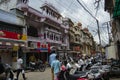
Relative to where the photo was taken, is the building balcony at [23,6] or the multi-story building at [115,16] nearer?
the multi-story building at [115,16]

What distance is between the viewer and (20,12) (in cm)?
3148

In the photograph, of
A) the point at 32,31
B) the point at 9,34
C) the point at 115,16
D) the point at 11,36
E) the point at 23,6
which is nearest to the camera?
the point at 115,16

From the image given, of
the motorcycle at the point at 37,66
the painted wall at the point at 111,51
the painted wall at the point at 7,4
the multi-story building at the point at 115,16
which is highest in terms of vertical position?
the painted wall at the point at 7,4

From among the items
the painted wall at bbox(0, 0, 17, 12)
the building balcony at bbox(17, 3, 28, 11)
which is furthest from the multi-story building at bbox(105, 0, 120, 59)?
the painted wall at bbox(0, 0, 17, 12)

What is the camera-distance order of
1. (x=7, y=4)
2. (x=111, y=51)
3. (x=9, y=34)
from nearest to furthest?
(x=111, y=51) < (x=9, y=34) < (x=7, y=4)

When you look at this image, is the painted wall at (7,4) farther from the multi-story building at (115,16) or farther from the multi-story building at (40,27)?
the multi-story building at (115,16)

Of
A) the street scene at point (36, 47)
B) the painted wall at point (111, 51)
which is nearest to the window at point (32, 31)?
the street scene at point (36, 47)

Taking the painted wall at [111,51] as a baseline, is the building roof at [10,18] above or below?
above

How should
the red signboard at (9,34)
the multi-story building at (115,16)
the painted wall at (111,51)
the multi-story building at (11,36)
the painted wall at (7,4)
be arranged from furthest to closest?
the painted wall at (7,4), the multi-story building at (11,36), the red signboard at (9,34), the painted wall at (111,51), the multi-story building at (115,16)

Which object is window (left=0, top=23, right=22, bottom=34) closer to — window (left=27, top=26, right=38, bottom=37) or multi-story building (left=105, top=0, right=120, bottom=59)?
window (left=27, top=26, right=38, bottom=37)

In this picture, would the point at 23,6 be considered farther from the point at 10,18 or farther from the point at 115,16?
the point at 115,16

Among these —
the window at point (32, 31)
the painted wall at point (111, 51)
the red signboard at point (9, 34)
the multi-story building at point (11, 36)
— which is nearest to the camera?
the painted wall at point (111, 51)

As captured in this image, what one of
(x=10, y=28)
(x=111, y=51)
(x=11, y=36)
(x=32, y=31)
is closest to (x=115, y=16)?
(x=111, y=51)

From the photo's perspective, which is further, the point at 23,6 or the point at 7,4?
the point at 7,4
